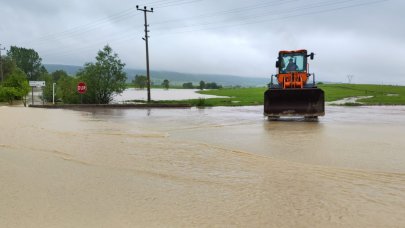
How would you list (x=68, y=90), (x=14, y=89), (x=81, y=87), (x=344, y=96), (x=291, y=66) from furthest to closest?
1. (x=344, y=96)
2. (x=14, y=89)
3. (x=68, y=90)
4. (x=81, y=87)
5. (x=291, y=66)

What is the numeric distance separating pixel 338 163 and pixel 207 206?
138 inches

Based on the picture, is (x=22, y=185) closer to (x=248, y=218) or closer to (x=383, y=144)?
(x=248, y=218)

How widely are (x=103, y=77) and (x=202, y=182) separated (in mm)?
29964

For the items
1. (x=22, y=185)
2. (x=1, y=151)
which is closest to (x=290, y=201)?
(x=22, y=185)

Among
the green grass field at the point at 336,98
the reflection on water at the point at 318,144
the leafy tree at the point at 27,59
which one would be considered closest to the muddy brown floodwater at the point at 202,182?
the reflection on water at the point at 318,144

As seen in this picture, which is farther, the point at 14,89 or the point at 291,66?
the point at 14,89

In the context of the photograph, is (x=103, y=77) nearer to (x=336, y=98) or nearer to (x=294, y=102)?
(x=294, y=102)

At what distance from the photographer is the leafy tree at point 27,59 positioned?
12812cm

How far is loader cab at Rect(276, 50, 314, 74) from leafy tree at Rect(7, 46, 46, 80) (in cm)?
12070

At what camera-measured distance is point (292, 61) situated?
19.8 meters

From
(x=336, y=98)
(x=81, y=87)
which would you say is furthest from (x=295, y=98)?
(x=336, y=98)

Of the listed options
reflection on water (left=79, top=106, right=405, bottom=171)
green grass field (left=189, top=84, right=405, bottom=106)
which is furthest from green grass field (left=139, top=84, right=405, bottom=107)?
reflection on water (left=79, top=106, right=405, bottom=171)

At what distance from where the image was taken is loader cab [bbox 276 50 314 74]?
64.2ft

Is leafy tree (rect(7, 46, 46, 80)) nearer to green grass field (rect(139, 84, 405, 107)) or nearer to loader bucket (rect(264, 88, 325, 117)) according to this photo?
green grass field (rect(139, 84, 405, 107))
